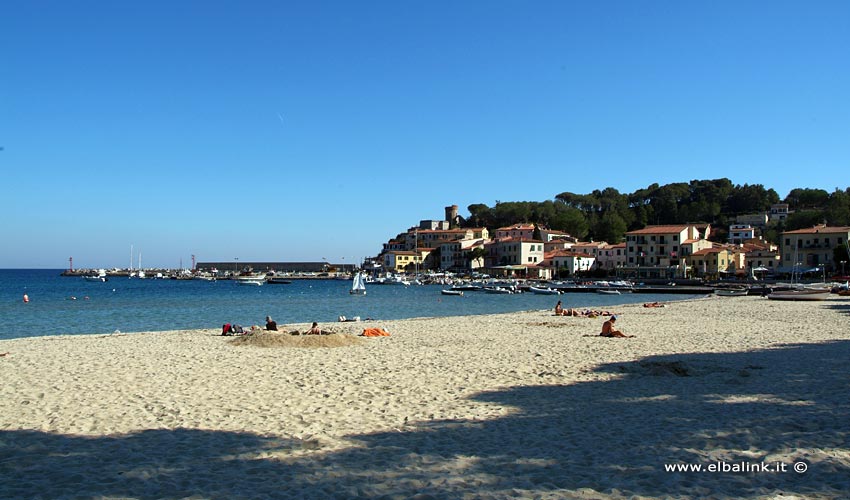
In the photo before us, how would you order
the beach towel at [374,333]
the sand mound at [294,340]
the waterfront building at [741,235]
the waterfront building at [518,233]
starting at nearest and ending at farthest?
the sand mound at [294,340] < the beach towel at [374,333] < the waterfront building at [741,235] < the waterfront building at [518,233]

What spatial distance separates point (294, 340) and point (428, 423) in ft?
39.1

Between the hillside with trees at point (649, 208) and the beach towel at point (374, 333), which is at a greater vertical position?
the hillside with trees at point (649, 208)

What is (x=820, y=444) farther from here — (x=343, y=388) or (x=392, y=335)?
(x=392, y=335)

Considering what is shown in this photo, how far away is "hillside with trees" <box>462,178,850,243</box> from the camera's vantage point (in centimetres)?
14375

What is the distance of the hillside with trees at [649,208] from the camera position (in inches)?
5659

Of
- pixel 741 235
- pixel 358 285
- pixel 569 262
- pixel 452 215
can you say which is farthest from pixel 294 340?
pixel 452 215

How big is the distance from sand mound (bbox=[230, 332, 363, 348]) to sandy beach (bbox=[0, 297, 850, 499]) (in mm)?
1357

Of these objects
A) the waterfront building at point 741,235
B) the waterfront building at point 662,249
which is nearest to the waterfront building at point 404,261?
the waterfront building at point 662,249

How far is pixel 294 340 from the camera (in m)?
21.0

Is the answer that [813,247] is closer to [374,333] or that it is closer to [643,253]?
[643,253]

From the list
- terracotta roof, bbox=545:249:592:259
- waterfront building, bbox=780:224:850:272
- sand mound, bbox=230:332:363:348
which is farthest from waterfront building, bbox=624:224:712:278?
sand mound, bbox=230:332:363:348

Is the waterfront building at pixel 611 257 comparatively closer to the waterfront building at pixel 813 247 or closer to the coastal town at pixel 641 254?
the coastal town at pixel 641 254

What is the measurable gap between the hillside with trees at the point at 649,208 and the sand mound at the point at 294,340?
12023 centimetres

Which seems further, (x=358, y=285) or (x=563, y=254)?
(x=563, y=254)
